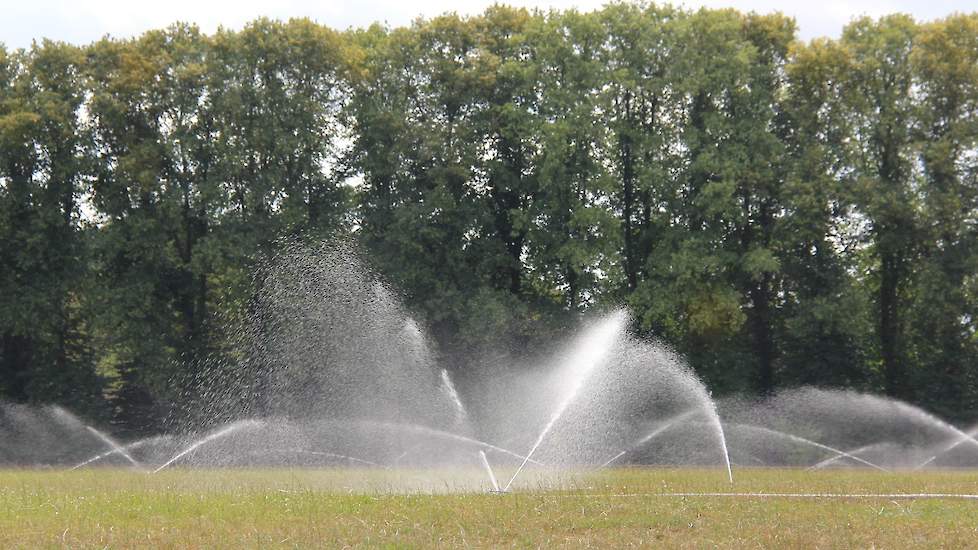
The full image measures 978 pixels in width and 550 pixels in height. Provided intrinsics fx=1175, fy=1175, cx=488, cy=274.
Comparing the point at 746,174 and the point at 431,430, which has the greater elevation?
the point at 746,174

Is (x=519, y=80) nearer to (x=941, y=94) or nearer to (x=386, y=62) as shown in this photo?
(x=386, y=62)

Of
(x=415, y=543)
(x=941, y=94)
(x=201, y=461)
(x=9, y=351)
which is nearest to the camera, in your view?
(x=415, y=543)

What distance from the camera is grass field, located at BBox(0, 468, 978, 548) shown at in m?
15.4

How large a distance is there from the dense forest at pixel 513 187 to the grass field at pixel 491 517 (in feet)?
67.6

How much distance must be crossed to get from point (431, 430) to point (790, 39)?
20.9 meters

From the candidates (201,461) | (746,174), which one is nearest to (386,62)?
(746,174)

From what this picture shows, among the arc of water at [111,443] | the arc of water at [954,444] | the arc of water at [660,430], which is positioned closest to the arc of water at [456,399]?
the arc of water at [660,430]

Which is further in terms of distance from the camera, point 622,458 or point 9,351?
point 9,351

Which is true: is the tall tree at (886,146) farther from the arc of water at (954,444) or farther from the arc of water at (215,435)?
the arc of water at (215,435)

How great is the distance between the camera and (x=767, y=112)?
144ft

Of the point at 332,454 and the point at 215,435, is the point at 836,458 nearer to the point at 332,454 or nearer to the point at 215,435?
the point at 332,454

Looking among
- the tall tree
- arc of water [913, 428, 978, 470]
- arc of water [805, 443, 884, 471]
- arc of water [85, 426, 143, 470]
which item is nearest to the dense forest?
the tall tree

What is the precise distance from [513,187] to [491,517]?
29514 millimetres

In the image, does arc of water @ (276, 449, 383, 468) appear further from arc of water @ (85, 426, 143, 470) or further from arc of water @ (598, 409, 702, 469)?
arc of water @ (598, 409, 702, 469)
